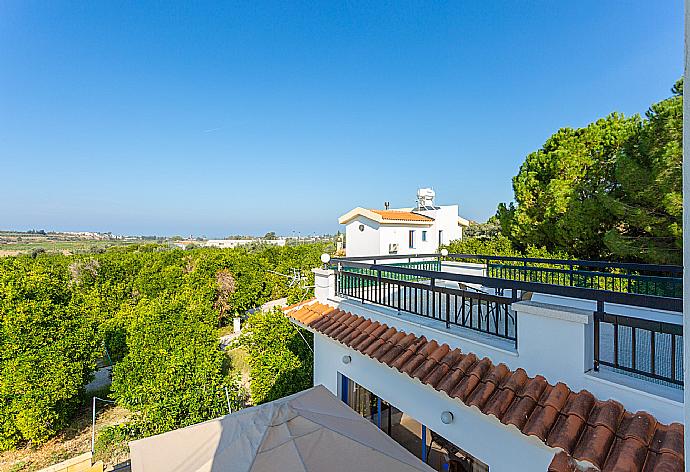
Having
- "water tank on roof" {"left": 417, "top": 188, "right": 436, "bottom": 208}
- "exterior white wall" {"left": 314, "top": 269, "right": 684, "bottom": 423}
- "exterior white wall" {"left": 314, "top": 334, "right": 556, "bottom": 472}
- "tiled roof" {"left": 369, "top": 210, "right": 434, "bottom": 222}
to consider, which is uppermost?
"water tank on roof" {"left": 417, "top": 188, "right": 436, "bottom": 208}

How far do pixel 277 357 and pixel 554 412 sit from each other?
310 inches

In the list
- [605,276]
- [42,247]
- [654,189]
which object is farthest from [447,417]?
[42,247]

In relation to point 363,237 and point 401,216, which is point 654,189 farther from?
point 363,237

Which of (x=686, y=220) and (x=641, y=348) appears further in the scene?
(x=641, y=348)

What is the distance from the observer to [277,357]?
9.68 metres

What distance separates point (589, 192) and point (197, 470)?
20.2 metres

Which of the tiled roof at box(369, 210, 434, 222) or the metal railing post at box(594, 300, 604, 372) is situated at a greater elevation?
the tiled roof at box(369, 210, 434, 222)

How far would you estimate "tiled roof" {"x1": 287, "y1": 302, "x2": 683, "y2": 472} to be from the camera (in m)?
2.45

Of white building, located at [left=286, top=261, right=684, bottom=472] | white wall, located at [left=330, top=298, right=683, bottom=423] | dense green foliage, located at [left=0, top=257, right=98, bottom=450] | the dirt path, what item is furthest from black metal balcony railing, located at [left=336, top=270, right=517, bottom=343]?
dense green foliage, located at [left=0, top=257, right=98, bottom=450]

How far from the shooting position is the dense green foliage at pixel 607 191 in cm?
1167

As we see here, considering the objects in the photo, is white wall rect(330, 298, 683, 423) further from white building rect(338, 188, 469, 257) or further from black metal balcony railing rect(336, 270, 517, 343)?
white building rect(338, 188, 469, 257)

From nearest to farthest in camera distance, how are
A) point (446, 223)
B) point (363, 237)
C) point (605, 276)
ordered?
point (605, 276) → point (363, 237) → point (446, 223)

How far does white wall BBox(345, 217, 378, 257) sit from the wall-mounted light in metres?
23.4

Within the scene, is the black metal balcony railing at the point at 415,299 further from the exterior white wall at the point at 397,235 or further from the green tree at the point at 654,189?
the exterior white wall at the point at 397,235
